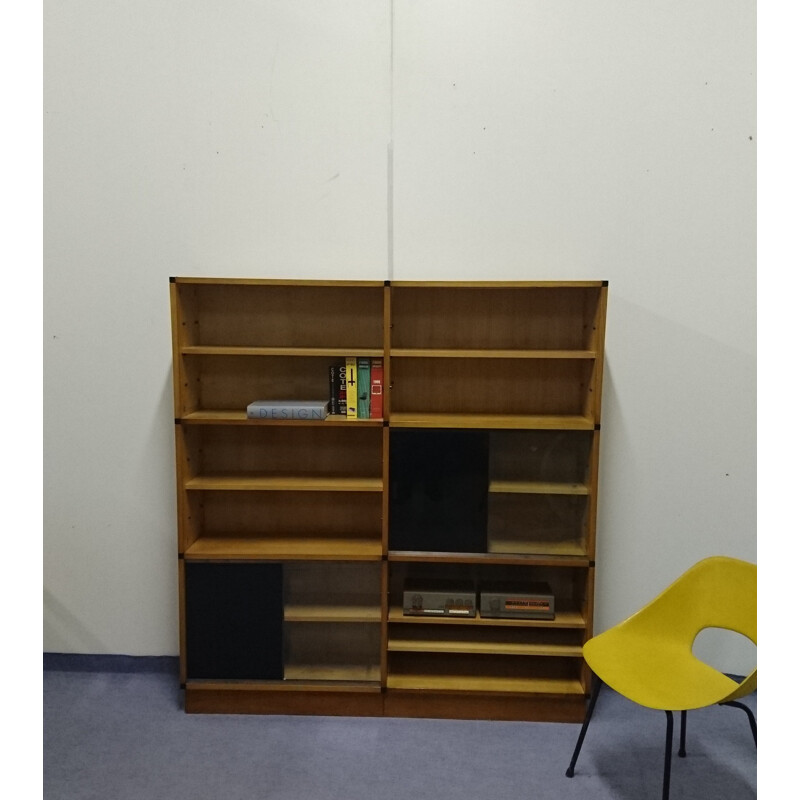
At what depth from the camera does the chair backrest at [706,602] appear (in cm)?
253

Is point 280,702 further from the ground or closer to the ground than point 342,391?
closer to the ground

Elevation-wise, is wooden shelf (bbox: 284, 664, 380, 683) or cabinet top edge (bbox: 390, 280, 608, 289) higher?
cabinet top edge (bbox: 390, 280, 608, 289)

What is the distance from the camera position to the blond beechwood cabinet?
295 centimetres

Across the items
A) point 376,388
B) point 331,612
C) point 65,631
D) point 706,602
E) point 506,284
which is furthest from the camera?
point 65,631

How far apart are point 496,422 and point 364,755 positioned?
1444 millimetres

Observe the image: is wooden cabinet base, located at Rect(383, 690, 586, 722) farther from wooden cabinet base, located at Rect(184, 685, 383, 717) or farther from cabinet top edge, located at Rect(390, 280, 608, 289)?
cabinet top edge, located at Rect(390, 280, 608, 289)

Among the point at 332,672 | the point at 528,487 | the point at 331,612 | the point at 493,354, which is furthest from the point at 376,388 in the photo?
the point at 332,672

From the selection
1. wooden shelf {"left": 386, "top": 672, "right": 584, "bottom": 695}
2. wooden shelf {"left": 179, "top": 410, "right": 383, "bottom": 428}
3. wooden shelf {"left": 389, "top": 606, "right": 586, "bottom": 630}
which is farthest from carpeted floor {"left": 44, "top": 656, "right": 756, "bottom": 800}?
wooden shelf {"left": 179, "top": 410, "right": 383, "bottom": 428}

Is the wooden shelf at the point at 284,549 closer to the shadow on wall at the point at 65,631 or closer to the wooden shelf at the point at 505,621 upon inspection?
the wooden shelf at the point at 505,621

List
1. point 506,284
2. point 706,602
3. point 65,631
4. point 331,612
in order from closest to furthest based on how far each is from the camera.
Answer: point 706,602 < point 506,284 < point 331,612 < point 65,631

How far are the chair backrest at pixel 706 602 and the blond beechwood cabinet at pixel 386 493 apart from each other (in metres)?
0.34

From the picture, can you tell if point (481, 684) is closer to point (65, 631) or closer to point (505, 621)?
point (505, 621)

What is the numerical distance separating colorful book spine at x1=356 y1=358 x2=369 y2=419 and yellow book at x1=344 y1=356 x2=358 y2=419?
0.04 ft

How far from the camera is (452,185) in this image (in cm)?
310
